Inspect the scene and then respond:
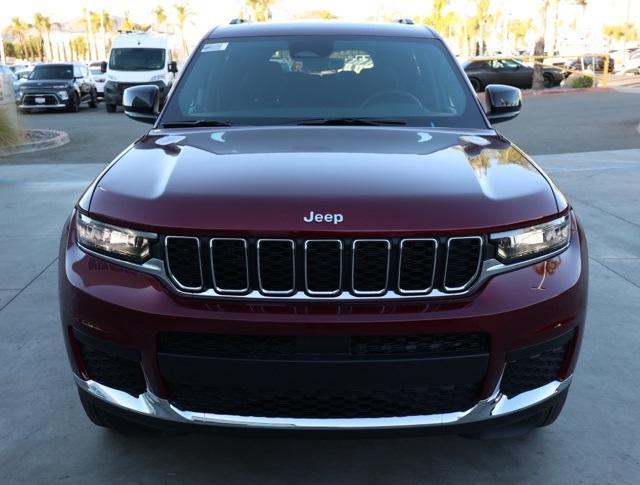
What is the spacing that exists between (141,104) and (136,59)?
65.7 ft

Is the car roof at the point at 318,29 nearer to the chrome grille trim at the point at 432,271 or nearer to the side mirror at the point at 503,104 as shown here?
the side mirror at the point at 503,104

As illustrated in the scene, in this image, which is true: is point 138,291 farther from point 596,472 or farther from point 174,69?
point 174,69

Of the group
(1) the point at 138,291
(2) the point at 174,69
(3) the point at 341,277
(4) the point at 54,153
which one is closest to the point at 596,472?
(3) the point at 341,277

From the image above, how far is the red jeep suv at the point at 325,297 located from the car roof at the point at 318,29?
5.86 feet

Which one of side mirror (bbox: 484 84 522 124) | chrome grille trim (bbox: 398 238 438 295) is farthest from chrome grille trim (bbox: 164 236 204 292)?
side mirror (bbox: 484 84 522 124)

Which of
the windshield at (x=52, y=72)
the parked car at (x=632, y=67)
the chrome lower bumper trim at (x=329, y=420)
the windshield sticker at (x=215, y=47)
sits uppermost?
the windshield sticker at (x=215, y=47)

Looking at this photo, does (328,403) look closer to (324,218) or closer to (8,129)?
(324,218)

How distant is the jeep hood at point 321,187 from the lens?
231 centimetres

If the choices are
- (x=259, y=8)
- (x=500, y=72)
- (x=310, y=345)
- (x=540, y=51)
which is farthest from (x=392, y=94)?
(x=259, y=8)

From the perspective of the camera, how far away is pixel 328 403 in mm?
2395

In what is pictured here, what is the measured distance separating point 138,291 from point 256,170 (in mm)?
633

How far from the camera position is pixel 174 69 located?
915 inches

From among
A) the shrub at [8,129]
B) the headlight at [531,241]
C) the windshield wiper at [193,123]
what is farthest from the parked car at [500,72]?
the headlight at [531,241]

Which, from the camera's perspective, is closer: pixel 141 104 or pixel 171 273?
pixel 171 273
